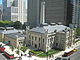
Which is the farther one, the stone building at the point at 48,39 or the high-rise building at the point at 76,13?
the high-rise building at the point at 76,13

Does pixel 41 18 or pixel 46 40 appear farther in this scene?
pixel 41 18

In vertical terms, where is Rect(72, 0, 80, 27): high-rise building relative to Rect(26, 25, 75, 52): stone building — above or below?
above

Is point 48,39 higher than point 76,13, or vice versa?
point 76,13

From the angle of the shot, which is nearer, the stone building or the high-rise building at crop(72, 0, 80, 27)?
the stone building

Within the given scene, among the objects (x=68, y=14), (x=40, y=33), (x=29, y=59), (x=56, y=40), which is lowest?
(x=29, y=59)

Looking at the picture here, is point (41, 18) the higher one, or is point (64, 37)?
point (41, 18)

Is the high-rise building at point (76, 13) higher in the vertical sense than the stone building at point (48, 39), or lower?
higher

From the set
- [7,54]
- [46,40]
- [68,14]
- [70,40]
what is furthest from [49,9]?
[7,54]

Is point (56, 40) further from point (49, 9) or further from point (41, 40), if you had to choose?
point (49, 9)

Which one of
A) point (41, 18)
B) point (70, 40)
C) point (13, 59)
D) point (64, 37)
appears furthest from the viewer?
point (41, 18)

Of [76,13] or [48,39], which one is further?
[76,13]

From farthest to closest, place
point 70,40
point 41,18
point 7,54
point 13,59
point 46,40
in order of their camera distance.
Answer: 1. point 41,18
2. point 70,40
3. point 46,40
4. point 7,54
5. point 13,59
